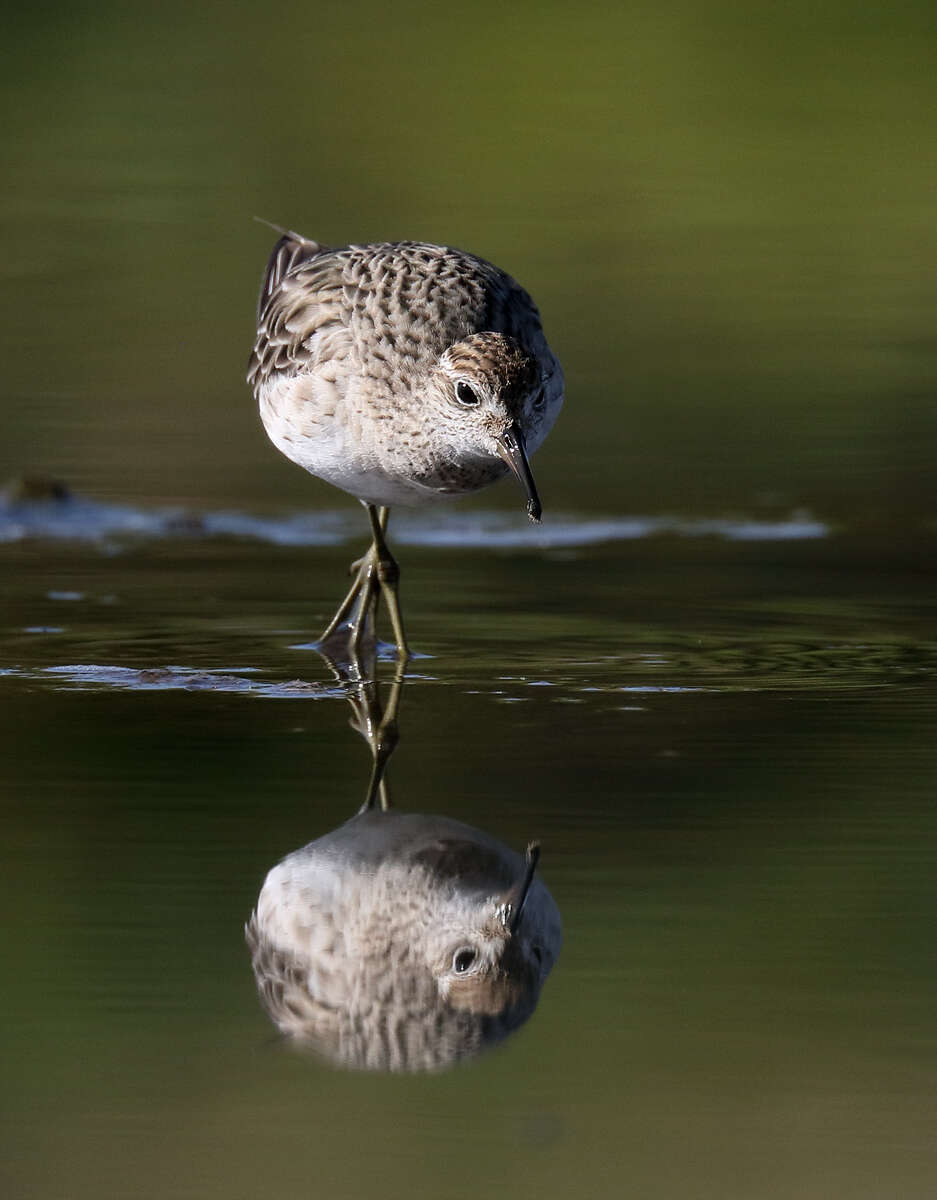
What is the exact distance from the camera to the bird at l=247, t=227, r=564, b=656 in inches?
280

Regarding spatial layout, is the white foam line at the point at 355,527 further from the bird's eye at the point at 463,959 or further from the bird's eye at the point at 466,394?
the bird's eye at the point at 463,959

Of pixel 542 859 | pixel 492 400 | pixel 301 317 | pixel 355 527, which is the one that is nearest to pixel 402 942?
pixel 542 859

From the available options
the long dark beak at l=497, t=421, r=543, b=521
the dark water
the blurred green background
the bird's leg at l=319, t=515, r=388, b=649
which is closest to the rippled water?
the dark water

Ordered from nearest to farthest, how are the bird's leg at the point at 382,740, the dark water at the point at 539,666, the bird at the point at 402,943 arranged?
the dark water at the point at 539,666
the bird at the point at 402,943
the bird's leg at the point at 382,740

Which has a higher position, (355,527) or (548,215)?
(548,215)

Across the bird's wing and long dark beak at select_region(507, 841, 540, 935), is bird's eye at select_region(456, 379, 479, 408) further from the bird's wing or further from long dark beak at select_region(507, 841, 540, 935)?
long dark beak at select_region(507, 841, 540, 935)

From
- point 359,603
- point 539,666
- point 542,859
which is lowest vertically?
point 359,603

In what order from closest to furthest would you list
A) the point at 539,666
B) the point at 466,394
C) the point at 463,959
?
the point at 463,959 → the point at 466,394 → the point at 539,666

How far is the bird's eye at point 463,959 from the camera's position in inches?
179

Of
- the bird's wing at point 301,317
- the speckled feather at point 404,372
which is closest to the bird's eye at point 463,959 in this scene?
the speckled feather at point 404,372

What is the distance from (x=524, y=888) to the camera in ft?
16.4

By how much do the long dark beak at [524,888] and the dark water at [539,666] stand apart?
41 mm

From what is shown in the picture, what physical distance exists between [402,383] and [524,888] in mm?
2711

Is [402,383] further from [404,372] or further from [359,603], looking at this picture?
[359,603]
